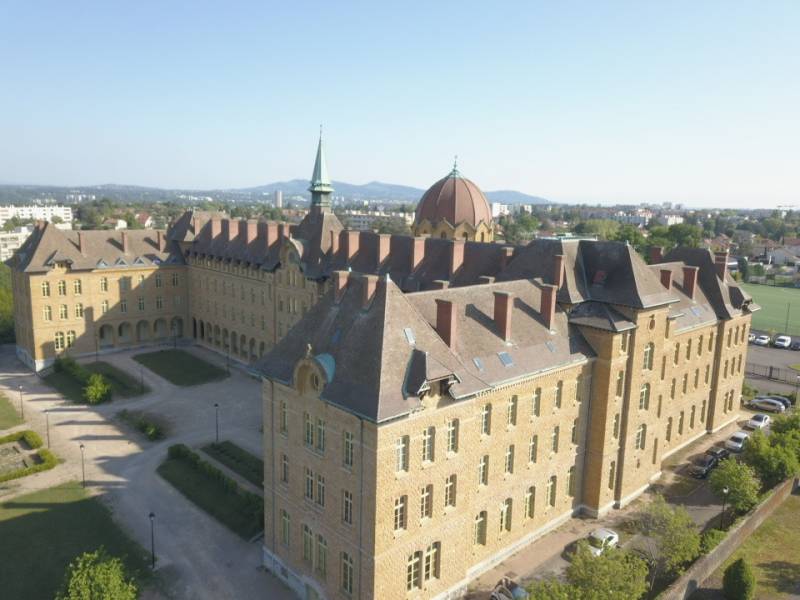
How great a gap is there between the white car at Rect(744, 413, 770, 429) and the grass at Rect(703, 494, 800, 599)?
47.5 ft

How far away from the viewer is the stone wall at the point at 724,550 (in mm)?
32816

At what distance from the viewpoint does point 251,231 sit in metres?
74.2

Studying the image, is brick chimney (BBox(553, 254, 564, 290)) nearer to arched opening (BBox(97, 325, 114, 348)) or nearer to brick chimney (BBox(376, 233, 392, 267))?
brick chimney (BBox(376, 233, 392, 267))

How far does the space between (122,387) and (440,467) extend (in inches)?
1854

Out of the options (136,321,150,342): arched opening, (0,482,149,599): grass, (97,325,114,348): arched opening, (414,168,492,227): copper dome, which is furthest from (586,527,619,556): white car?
(97,325,114,348): arched opening

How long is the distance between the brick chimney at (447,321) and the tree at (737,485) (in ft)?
74.4

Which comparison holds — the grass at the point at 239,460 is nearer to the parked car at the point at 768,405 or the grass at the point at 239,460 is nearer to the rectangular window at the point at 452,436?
the rectangular window at the point at 452,436

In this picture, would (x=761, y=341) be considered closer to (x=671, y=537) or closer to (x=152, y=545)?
(x=671, y=537)

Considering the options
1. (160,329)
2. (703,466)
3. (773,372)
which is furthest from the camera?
(160,329)

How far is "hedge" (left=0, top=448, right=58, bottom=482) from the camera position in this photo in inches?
1790

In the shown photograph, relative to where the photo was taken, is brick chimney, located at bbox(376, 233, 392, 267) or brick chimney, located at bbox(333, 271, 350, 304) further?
brick chimney, located at bbox(376, 233, 392, 267)

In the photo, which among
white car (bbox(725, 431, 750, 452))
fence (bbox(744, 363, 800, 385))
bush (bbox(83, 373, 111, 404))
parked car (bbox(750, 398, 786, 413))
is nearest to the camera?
white car (bbox(725, 431, 750, 452))

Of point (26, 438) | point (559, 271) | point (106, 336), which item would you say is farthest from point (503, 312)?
point (106, 336)

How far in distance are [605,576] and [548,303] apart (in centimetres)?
1692
